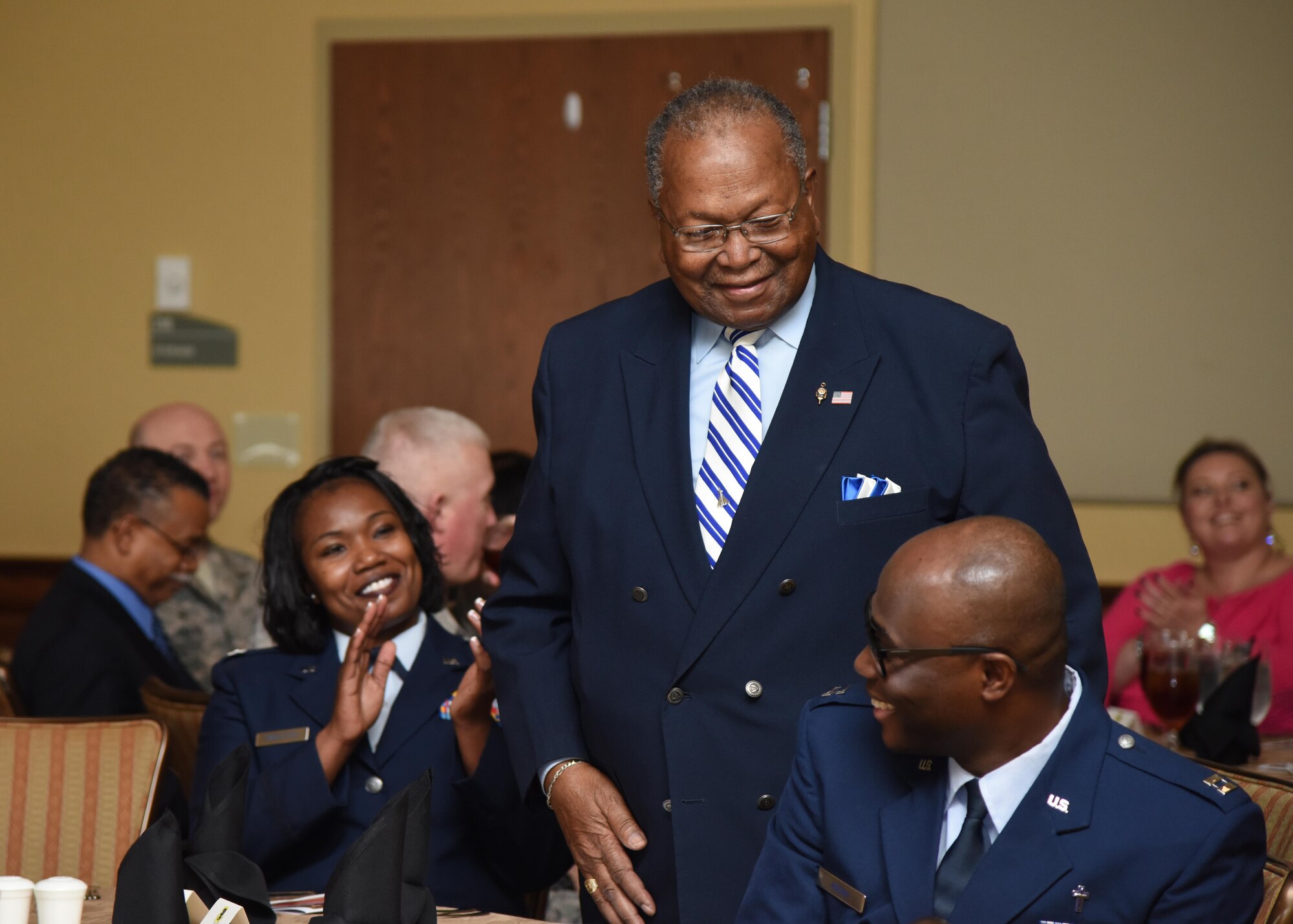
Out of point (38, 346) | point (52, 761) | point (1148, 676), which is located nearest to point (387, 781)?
point (52, 761)

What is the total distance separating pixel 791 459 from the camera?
6.08 feet

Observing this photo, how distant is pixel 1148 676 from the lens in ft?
10.2

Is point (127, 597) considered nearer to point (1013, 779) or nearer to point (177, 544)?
point (177, 544)

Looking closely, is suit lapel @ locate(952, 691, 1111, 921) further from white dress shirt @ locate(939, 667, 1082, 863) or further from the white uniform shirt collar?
the white uniform shirt collar

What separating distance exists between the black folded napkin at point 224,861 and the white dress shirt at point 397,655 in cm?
76

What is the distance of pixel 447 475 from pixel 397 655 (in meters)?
0.77

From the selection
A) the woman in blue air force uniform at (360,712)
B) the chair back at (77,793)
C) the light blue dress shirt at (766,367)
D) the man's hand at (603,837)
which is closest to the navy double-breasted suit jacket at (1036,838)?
the man's hand at (603,837)

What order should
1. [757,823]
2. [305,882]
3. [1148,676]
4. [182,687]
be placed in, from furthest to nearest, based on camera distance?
[182,687] < [1148,676] < [305,882] < [757,823]

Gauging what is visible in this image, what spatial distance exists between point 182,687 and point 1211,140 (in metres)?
3.74

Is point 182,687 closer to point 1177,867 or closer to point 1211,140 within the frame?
point 1177,867

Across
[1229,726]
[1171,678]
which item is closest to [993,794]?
[1229,726]

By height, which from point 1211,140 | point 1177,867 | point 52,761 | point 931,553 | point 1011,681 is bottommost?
point 52,761

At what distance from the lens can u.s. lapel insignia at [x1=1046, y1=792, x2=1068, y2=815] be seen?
158 centimetres

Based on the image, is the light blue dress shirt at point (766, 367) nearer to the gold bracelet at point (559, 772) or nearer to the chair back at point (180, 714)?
the gold bracelet at point (559, 772)
